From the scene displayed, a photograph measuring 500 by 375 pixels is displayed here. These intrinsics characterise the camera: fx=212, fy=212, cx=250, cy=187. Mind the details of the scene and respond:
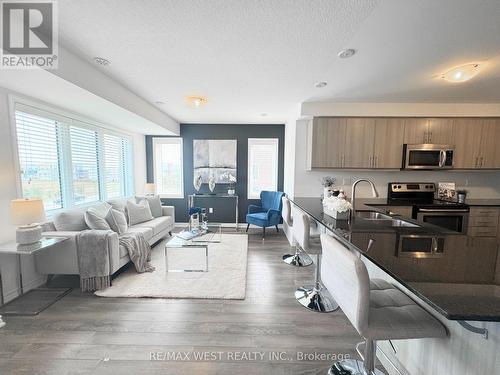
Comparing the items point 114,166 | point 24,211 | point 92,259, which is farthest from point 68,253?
point 114,166

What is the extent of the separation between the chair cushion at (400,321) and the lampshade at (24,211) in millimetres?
2901

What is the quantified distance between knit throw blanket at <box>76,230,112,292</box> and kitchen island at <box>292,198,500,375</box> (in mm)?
2531

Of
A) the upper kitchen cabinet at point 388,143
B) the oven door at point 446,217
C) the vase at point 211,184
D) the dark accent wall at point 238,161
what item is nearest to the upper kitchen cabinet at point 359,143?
the upper kitchen cabinet at point 388,143

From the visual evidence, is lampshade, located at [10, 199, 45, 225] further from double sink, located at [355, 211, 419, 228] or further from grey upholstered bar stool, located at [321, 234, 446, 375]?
double sink, located at [355, 211, 419, 228]

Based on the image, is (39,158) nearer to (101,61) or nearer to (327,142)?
(101,61)

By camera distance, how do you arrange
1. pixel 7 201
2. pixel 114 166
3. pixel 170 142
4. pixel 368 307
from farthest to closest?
1. pixel 170 142
2. pixel 114 166
3. pixel 7 201
4. pixel 368 307

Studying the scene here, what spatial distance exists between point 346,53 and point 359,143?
183 cm

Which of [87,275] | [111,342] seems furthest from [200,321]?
[87,275]

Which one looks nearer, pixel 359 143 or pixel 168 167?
pixel 359 143

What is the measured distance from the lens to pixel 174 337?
180 cm

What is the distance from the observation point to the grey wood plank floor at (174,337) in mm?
1554

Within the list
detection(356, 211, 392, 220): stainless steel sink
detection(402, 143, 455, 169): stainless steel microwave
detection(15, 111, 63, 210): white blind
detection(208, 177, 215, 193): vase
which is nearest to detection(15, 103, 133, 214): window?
detection(15, 111, 63, 210): white blind

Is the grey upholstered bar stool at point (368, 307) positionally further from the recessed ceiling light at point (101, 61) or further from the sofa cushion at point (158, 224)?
the sofa cushion at point (158, 224)

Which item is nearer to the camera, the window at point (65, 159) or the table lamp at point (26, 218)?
the table lamp at point (26, 218)
